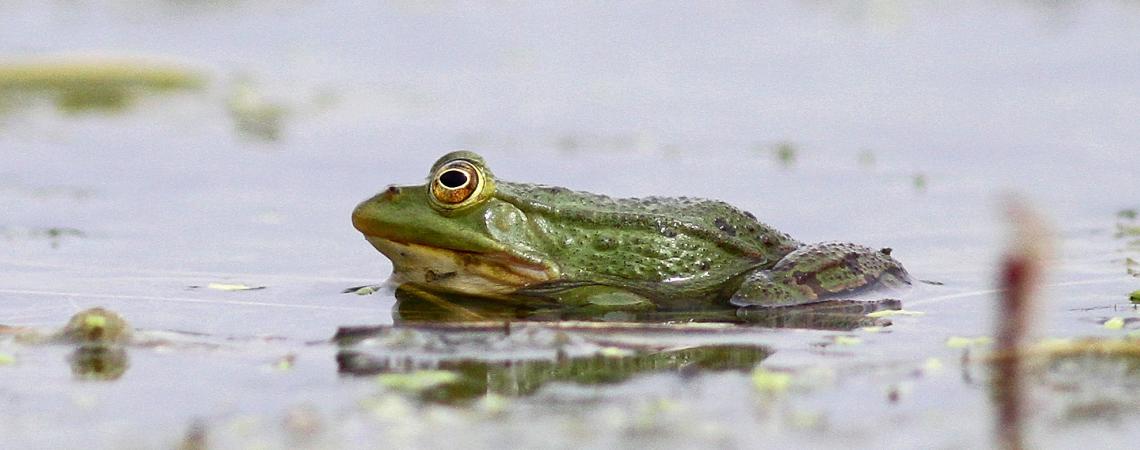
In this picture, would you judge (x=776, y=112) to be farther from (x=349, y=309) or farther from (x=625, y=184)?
(x=349, y=309)

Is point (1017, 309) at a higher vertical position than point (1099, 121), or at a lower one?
lower

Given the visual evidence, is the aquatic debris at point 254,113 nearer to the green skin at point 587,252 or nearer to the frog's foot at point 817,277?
the green skin at point 587,252

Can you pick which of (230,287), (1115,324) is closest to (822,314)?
(1115,324)

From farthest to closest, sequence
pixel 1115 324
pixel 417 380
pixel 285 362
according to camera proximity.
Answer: pixel 1115 324 < pixel 285 362 < pixel 417 380

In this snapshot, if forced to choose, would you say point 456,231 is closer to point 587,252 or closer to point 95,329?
point 587,252

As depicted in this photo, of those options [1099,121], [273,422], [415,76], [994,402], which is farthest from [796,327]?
[415,76]

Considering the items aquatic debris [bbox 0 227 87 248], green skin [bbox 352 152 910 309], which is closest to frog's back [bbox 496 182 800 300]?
green skin [bbox 352 152 910 309]

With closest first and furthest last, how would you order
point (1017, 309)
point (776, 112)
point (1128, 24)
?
point (1017, 309)
point (776, 112)
point (1128, 24)
